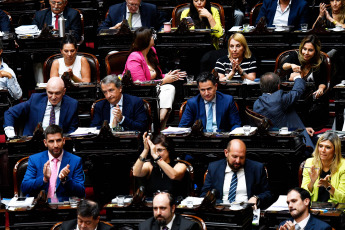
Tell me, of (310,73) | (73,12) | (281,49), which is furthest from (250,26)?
(73,12)

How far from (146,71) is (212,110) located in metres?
1.08

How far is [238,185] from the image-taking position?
21.6 feet

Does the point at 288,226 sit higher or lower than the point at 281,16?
lower

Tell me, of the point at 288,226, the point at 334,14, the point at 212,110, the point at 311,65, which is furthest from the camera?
the point at 334,14

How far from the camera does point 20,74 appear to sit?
9039 mm

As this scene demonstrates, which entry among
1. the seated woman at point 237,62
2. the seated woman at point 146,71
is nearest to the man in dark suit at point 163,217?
the seated woman at point 146,71

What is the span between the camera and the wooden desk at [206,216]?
602 cm

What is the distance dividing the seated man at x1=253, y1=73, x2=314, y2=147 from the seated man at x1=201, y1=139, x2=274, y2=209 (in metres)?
0.81

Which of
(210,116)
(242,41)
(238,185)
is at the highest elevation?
(242,41)

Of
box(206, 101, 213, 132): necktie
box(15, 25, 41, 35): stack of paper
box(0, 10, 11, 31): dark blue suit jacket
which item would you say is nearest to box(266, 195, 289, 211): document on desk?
box(206, 101, 213, 132): necktie

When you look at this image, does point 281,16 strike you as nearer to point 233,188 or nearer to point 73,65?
point 73,65

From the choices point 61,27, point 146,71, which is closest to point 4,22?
point 61,27

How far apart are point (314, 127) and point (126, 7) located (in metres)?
2.63

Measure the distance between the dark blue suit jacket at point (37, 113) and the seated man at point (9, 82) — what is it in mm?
634
